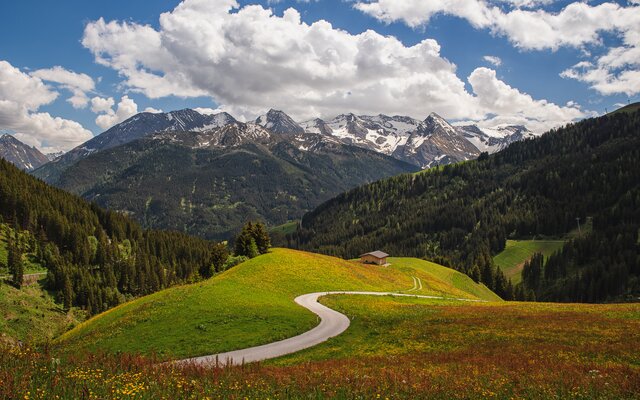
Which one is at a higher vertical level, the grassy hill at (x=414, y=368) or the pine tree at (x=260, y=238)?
the pine tree at (x=260, y=238)

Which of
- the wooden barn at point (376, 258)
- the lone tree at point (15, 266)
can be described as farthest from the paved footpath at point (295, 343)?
the lone tree at point (15, 266)

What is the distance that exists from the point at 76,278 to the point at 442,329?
127 meters

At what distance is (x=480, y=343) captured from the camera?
30141 millimetres

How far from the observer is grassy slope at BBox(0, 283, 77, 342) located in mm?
88875

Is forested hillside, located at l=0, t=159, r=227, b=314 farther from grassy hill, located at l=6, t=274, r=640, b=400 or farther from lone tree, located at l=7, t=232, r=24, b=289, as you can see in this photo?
grassy hill, located at l=6, t=274, r=640, b=400

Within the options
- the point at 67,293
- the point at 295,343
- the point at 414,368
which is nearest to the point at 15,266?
the point at 67,293

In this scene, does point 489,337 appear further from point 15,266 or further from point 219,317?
point 15,266

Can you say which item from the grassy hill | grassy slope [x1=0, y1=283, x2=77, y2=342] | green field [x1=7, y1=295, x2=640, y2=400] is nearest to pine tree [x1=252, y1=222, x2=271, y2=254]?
grassy slope [x1=0, y1=283, x2=77, y2=342]

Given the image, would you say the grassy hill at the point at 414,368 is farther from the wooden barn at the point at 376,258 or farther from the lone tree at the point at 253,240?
the wooden barn at the point at 376,258

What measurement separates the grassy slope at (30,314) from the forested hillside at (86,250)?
16.9 feet

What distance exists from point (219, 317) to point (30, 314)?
86.3 meters

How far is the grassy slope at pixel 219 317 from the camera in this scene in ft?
116

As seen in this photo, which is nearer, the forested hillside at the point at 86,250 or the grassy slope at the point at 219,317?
the grassy slope at the point at 219,317

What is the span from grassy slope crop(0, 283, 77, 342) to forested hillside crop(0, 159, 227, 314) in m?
5.14
